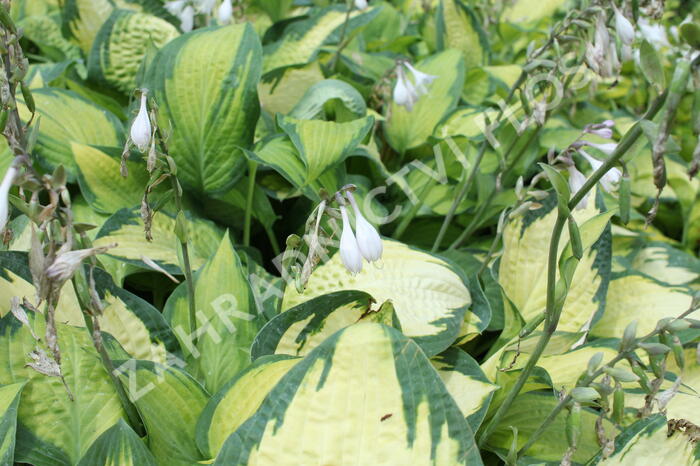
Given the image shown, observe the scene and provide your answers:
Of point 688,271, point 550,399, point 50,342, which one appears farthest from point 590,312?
point 50,342

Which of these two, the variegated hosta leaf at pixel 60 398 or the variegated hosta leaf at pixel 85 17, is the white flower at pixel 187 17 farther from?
the variegated hosta leaf at pixel 60 398

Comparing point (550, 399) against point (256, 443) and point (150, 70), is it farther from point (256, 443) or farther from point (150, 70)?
point (150, 70)

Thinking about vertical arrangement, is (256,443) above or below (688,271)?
above

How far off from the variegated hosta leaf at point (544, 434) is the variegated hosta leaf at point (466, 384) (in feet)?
0.31

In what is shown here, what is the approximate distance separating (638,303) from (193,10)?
1124mm

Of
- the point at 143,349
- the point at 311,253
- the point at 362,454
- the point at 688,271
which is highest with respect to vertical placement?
the point at 311,253

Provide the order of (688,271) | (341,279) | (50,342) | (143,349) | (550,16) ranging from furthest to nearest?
(550,16) → (688,271) → (341,279) → (143,349) → (50,342)

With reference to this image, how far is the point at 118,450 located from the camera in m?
0.69

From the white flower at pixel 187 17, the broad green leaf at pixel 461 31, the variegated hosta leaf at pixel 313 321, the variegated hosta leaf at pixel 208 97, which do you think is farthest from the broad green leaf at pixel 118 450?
the broad green leaf at pixel 461 31

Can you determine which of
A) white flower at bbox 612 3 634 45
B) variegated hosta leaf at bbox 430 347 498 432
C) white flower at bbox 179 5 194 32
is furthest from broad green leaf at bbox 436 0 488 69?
variegated hosta leaf at bbox 430 347 498 432

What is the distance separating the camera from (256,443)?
0.61 m

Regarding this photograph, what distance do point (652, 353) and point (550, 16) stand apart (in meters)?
1.96

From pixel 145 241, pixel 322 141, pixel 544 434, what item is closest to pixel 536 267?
pixel 544 434

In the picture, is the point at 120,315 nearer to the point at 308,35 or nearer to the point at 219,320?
the point at 219,320
